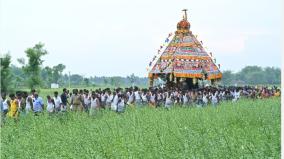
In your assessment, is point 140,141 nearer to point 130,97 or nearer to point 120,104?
point 120,104

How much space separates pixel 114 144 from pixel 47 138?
2.18 metres

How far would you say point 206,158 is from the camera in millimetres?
5945

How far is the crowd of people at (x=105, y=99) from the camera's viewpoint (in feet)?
54.9

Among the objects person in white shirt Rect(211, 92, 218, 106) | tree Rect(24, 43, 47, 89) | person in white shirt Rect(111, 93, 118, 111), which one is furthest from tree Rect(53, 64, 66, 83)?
person in white shirt Rect(111, 93, 118, 111)

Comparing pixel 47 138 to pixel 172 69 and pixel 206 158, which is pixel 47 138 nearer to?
pixel 206 158

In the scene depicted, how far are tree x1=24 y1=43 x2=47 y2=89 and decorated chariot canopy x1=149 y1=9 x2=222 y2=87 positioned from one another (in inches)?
618

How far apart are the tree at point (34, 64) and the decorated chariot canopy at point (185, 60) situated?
618 inches

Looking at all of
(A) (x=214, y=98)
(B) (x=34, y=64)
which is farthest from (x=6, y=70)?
(A) (x=214, y=98)

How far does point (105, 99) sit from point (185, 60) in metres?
10.0

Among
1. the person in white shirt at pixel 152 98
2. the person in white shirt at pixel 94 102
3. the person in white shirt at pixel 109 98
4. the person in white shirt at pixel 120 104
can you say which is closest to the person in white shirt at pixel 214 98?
the person in white shirt at pixel 152 98

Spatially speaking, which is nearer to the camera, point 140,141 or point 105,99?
point 140,141

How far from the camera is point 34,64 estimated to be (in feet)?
146

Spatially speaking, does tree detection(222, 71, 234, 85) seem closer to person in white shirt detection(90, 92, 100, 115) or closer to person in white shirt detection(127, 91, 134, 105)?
person in white shirt detection(127, 91, 134, 105)

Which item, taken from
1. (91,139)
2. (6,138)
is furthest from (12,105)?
(91,139)
